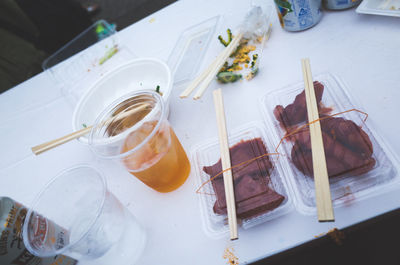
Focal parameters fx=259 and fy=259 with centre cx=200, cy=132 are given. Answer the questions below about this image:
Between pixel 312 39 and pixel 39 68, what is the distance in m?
2.34

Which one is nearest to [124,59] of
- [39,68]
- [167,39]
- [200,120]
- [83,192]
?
[167,39]

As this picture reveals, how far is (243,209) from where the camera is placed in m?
0.57

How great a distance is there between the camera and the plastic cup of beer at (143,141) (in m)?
0.62

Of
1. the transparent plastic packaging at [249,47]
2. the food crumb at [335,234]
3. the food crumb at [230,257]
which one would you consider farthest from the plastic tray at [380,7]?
the food crumb at [230,257]

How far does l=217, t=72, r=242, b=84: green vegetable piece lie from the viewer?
91cm

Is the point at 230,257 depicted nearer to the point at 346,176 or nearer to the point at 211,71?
the point at 346,176

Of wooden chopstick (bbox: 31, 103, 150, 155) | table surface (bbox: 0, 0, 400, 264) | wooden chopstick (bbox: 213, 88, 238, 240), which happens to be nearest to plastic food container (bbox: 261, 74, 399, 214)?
table surface (bbox: 0, 0, 400, 264)

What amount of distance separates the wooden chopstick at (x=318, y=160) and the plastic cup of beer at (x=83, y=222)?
0.43 meters

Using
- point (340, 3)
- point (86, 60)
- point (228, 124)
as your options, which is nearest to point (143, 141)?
point (228, 124)

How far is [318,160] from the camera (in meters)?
0.55

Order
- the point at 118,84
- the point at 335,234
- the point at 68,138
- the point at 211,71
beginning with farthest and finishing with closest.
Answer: the point at 118,84 → the point at 211,71 → the point at 68,138 → the point at 335,234

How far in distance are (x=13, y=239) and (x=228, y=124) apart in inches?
23.9

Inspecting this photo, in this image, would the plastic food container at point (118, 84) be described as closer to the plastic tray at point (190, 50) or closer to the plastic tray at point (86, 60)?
the plastic tray at point (190, 50)

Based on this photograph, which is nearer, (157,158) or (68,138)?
(157,158)
